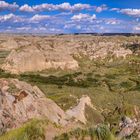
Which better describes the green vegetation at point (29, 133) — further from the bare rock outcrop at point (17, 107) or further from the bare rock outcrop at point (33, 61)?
the bare rock outcrop at point (33, 61)

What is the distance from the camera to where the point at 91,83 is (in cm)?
14100

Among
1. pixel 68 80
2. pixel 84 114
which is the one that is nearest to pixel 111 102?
pixel 84 114

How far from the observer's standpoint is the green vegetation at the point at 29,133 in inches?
595

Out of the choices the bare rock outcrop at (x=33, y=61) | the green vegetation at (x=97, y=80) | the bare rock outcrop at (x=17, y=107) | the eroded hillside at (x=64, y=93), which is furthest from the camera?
the bare rock outcrop at (x=33, y=61)

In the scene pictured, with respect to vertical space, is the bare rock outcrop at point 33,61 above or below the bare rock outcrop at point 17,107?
below

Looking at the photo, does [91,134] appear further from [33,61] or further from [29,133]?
[33,61]

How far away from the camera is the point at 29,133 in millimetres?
15258

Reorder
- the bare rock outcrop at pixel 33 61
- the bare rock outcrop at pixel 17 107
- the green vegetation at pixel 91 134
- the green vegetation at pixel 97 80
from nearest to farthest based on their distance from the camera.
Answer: the green vegetation at pixel 91 134
the bare rock outcrop at pixel 17 107
the green vegetation at pixel 97 80
the bare rock outcrop at pixel 33 61

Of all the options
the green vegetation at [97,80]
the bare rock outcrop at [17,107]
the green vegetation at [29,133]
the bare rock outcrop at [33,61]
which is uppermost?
the green vegetation at [29,133]

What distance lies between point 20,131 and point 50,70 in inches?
6086

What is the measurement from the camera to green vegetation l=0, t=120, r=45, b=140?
49.6 ft

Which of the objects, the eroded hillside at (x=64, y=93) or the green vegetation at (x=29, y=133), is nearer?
the green vegetation at (x=29, y=133)

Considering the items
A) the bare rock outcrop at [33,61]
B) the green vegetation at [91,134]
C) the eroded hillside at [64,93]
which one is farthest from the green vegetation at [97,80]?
the green vegetation at [91,134]

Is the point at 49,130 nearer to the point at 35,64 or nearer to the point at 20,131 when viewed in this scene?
the point at 20,131
